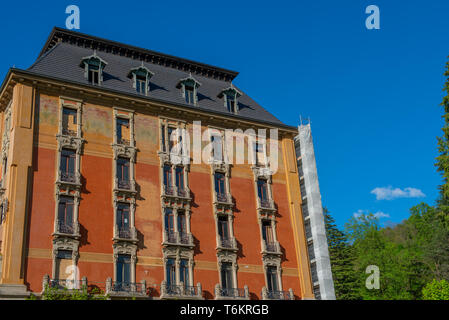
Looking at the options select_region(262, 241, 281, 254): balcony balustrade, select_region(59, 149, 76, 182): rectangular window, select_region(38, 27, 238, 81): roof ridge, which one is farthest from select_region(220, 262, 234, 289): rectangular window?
select_region(38, 27, 238, 81): roof ridge

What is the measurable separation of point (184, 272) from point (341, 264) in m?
33.0

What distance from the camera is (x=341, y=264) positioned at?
63469 mm

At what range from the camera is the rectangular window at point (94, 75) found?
38.7 metres

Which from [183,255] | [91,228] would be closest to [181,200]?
[183,255]

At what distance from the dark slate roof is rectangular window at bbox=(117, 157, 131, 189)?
5533 mm

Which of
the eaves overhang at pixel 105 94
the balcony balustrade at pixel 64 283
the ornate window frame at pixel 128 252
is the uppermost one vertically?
the eaves overhang at pixel 105 94

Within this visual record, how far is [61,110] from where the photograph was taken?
36438mm

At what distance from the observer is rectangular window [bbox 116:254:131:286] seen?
3347 centimetres

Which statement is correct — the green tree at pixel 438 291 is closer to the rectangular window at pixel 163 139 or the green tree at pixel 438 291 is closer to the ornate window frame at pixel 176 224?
the ornate window frame at pixel 176 224

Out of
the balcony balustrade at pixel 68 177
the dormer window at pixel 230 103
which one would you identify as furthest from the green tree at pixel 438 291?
the balcony balustrade at pixel 68 177

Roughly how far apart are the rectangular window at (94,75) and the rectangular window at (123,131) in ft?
11.3

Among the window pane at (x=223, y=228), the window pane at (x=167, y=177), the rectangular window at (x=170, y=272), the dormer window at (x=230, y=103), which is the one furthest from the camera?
the dormer window at (x=230, y=103)
